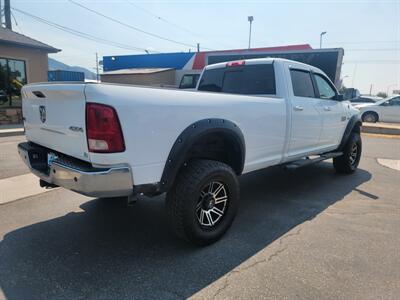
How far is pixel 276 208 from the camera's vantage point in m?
4.37

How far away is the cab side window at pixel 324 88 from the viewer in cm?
530

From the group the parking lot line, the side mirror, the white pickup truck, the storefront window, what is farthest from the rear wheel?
the storefront window

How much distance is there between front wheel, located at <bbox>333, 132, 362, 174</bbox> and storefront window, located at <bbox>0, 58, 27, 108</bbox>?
558 inches

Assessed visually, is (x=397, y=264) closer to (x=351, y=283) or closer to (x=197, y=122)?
(x=351, y=283)

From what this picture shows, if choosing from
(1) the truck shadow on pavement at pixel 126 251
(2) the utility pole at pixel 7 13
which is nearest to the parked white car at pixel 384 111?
(1) the truck shadow on pavement at pixel 126 251

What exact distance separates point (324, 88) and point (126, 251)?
424cm

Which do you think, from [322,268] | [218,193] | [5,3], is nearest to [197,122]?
[218,193]

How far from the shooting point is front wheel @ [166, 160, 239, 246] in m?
2.98

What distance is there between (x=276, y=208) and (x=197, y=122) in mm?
2027

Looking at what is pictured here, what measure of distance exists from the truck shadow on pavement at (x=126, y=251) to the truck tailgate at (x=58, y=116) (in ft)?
3.28

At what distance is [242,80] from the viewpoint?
4746 mm

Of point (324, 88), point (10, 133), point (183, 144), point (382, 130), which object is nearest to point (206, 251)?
point (183, 144)

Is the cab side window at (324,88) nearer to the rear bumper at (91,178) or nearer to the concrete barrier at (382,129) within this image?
the rear bumper at (91,178)

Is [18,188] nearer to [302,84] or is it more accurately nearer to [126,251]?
[126,251]
